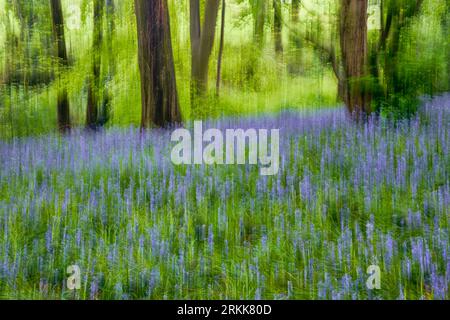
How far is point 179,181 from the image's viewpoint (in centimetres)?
450

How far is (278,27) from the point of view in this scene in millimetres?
4758

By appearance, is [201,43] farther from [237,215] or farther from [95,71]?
[237,215]

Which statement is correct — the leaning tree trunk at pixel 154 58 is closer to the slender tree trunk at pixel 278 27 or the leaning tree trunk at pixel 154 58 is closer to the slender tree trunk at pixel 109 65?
the slender tree trunk at pixel 109 65

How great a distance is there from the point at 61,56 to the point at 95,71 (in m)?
0.40

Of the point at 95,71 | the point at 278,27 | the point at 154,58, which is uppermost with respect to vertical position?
the point at 278,27

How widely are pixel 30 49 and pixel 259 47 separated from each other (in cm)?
247

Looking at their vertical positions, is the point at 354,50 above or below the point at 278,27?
below

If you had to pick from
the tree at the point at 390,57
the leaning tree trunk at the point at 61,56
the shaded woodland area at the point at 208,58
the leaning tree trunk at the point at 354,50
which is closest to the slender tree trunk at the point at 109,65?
the shaded woodland area at the point at 208,58

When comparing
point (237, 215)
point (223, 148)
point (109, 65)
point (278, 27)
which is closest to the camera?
point (237, 215)

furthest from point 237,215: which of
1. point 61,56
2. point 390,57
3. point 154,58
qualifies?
point 61,56

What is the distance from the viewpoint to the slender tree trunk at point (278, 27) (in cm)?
475

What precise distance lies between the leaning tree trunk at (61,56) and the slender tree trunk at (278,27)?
7.30 ft
